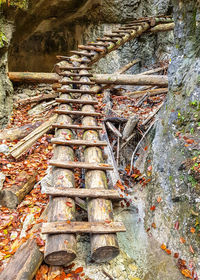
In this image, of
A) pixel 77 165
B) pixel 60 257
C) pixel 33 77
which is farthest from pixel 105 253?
pixel 33 77

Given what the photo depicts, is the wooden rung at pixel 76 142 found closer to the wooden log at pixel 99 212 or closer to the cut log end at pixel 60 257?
the wooden log at pixel 99 212

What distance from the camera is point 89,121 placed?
4.38 metres

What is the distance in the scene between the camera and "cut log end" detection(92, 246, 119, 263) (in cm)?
235

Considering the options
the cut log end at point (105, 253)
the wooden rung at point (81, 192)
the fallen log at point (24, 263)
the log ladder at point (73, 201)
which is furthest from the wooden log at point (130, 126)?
the fallen log at point (24, 263)

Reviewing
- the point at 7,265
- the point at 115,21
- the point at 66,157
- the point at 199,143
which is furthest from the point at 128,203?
the point at 115,21

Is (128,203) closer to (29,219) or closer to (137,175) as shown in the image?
(137,175)

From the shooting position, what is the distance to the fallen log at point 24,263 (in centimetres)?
227

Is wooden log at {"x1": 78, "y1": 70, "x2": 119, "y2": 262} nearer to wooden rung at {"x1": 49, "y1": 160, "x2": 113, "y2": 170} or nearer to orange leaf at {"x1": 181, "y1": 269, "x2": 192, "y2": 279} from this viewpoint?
wooden rung at {"x1": 49, "y1": 160, "x2": 113, "y2": 170}

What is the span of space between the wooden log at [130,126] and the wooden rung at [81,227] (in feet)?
7.81

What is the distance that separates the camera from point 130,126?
455cm

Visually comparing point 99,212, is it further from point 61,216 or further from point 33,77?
point 33,77

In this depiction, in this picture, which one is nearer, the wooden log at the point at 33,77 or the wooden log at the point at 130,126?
the wooden log at the point at 130,126

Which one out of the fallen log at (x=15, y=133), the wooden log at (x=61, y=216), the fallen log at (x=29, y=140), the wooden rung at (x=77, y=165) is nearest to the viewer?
the wooden log at (x=61, y=216)

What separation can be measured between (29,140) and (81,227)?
9.79ft
